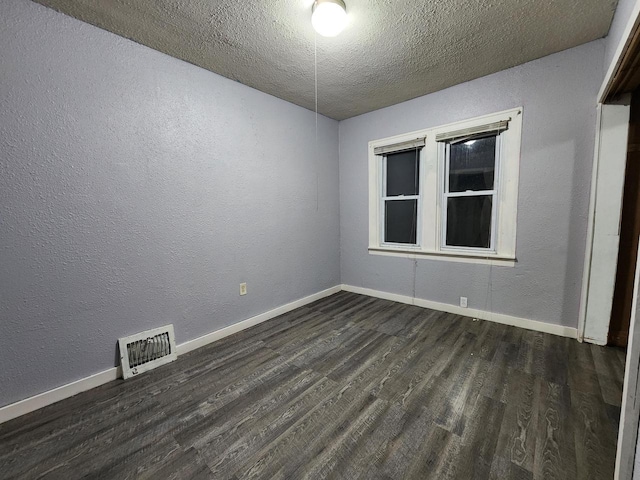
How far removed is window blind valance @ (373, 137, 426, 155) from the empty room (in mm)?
60

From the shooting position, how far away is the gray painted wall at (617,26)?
57.2 inches

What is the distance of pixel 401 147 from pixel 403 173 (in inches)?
12.8

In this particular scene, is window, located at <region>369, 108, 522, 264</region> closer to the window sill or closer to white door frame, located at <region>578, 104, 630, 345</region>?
the window sill

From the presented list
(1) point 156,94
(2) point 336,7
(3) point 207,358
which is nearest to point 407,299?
(3) point 207,358

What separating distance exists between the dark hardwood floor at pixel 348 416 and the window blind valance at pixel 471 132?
199cm

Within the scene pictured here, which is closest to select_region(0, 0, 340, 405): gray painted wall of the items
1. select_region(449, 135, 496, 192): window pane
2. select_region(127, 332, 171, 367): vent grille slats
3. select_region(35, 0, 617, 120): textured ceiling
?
select_region(127, 332, 171, 367): vent grille slats

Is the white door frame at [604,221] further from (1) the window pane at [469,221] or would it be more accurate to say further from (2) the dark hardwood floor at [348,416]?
(1) the window pane at [469,221]

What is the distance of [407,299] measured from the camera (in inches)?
132

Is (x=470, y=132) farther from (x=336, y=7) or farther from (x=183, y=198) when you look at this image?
(x=183, y=198)

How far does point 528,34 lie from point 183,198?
300 cm

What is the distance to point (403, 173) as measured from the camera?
11.1ft

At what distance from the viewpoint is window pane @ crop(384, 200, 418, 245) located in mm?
3352

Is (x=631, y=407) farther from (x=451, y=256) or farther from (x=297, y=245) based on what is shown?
(x=297, y=245)

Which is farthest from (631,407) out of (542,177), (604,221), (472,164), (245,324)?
(245,324)
